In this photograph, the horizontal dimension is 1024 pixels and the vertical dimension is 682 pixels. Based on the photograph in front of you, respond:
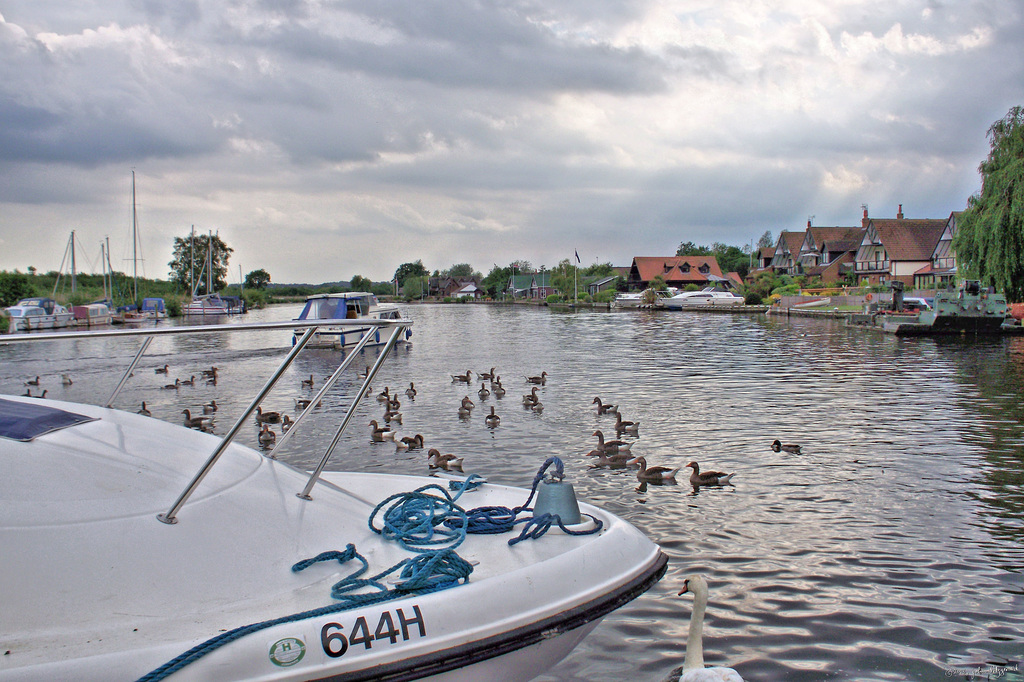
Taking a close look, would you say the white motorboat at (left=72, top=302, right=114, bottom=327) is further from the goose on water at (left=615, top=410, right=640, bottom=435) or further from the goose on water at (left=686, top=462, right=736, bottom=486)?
the goose on water at (left=686, top=462, right=736, bottom=486)

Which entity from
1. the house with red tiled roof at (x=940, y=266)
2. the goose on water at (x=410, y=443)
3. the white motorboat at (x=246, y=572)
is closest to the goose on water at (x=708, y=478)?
the goose on water at (x=410, y=443)

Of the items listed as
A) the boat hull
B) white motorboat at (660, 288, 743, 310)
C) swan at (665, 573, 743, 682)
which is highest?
white motorboat at (660, 288, 743, 310)

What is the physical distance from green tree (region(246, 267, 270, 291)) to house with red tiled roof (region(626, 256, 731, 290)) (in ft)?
292

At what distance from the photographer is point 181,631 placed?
3336 millimetres

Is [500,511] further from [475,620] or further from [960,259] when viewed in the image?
[960,259]

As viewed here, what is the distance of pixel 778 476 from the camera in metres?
10.2

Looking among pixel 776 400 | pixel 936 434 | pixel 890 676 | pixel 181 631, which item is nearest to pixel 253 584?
pixel 181 631

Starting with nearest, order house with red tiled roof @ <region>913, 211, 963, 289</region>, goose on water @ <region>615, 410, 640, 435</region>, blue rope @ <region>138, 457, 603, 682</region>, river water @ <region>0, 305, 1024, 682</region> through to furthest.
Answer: blue rope @ <region>138, 457, 603, 682</region>, river water @ <region>0, 305, 1024, 682</region>, goose on water @ <region>615, 410, 640, 435</region>, house with red tiled roof @ <region>913, 211, 963, 289</region>

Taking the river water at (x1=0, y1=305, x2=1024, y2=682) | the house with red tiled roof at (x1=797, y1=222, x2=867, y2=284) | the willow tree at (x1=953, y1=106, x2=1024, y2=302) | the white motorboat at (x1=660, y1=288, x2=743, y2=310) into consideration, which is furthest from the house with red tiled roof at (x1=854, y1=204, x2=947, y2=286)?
the river water at (x1=0, y1=305, x2=1024, y2=682)

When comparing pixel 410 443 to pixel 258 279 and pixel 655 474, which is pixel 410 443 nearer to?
pixel 655 474

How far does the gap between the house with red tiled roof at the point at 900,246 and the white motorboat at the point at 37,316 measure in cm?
7223

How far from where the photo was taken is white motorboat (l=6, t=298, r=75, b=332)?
4162 cm

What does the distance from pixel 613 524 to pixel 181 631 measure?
2545mm

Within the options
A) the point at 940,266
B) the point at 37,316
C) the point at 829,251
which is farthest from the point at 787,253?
the point at 37,316
